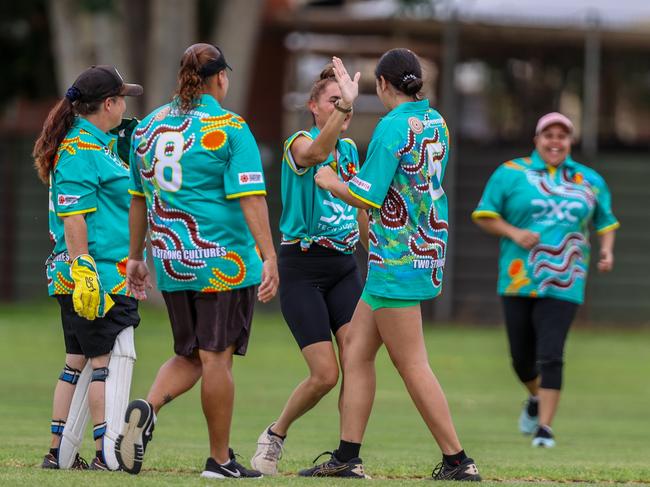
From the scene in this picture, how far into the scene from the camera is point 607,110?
2719cm

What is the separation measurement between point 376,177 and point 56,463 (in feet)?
7.74

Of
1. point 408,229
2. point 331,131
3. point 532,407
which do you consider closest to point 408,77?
point 331,131

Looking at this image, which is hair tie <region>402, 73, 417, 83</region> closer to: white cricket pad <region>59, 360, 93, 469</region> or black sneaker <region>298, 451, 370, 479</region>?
black sneaker <region>298, 451, 370, 479</region>

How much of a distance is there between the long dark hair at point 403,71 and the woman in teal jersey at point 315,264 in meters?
0.68

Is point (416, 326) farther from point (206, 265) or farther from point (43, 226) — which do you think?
point (43, 226)

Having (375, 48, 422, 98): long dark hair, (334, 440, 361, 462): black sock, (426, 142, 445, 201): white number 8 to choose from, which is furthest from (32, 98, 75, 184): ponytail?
(334, 440, 361, 462): black sock

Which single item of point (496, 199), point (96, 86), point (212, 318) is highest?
point (96, 86)

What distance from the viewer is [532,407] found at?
38.0ft

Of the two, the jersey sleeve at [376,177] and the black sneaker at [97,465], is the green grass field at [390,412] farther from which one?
the jersey sleeve at [376,177]

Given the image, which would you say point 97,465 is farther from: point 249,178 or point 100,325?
point 249,178

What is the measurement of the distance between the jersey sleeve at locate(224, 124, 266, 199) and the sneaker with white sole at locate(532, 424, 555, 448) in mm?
4112

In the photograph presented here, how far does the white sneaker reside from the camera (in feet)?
26.9

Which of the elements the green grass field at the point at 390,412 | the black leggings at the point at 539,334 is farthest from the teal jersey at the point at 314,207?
the black leggings at the point at 539,334

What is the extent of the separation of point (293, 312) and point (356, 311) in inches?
24.0
